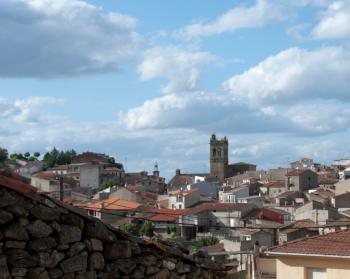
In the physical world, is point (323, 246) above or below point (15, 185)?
below

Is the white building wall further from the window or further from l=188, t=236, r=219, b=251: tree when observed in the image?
the window

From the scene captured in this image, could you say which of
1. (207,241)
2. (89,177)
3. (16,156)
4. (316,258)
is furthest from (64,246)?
(16,156)

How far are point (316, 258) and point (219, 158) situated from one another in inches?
4078

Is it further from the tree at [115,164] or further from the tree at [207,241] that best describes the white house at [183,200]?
the tree at [115,164]

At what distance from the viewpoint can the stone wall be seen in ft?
13.3

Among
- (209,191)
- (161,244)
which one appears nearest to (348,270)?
(161,244)

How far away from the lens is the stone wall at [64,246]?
406 centimetres

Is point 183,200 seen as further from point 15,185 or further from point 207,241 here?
point 15,185

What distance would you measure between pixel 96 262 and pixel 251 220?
40.8 meters

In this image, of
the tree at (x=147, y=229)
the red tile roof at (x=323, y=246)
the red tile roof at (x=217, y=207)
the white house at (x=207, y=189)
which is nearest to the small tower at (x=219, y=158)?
the white house at (x=207, y=189)

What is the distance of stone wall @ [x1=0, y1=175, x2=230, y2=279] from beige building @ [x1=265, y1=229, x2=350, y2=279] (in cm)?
363

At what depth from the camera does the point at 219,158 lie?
11125cm

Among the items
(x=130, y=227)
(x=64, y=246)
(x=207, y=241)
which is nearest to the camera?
(x=64, y=246)

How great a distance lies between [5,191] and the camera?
405cm
